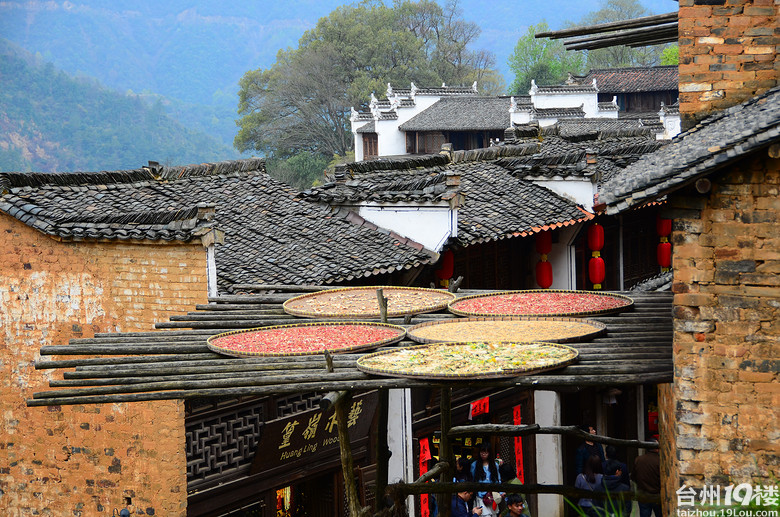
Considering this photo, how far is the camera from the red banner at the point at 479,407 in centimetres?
1386

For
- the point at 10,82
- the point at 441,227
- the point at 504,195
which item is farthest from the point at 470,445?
the point at 10,82

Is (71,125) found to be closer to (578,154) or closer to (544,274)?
(578,154)

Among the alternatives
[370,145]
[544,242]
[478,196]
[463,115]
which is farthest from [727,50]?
[370,145]

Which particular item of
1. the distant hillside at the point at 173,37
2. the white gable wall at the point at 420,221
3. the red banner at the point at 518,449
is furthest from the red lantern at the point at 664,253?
the distant hillside at the point at 173,37

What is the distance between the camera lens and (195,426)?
9820 mm

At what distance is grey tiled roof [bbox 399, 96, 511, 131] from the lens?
4419cm

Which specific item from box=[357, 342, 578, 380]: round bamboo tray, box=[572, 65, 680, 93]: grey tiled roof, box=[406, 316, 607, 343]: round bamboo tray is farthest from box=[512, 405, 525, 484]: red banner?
box=[572, 65, 680, 93]: grey tiled roof

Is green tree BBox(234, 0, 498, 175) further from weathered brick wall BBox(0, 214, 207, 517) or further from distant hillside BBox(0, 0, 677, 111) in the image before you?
weathered brick wall BBox(0, 214, 207, 517)

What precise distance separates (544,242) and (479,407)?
2996 millimetres

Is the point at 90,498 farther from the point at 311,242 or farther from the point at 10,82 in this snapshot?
the point at 10,82

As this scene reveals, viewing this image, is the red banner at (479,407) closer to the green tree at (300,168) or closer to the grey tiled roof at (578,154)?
the grey tiled roof at (578,154)

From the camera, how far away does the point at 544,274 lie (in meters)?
15.4

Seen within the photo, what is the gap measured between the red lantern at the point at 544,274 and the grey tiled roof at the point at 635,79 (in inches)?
1441

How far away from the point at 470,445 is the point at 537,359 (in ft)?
24.7
